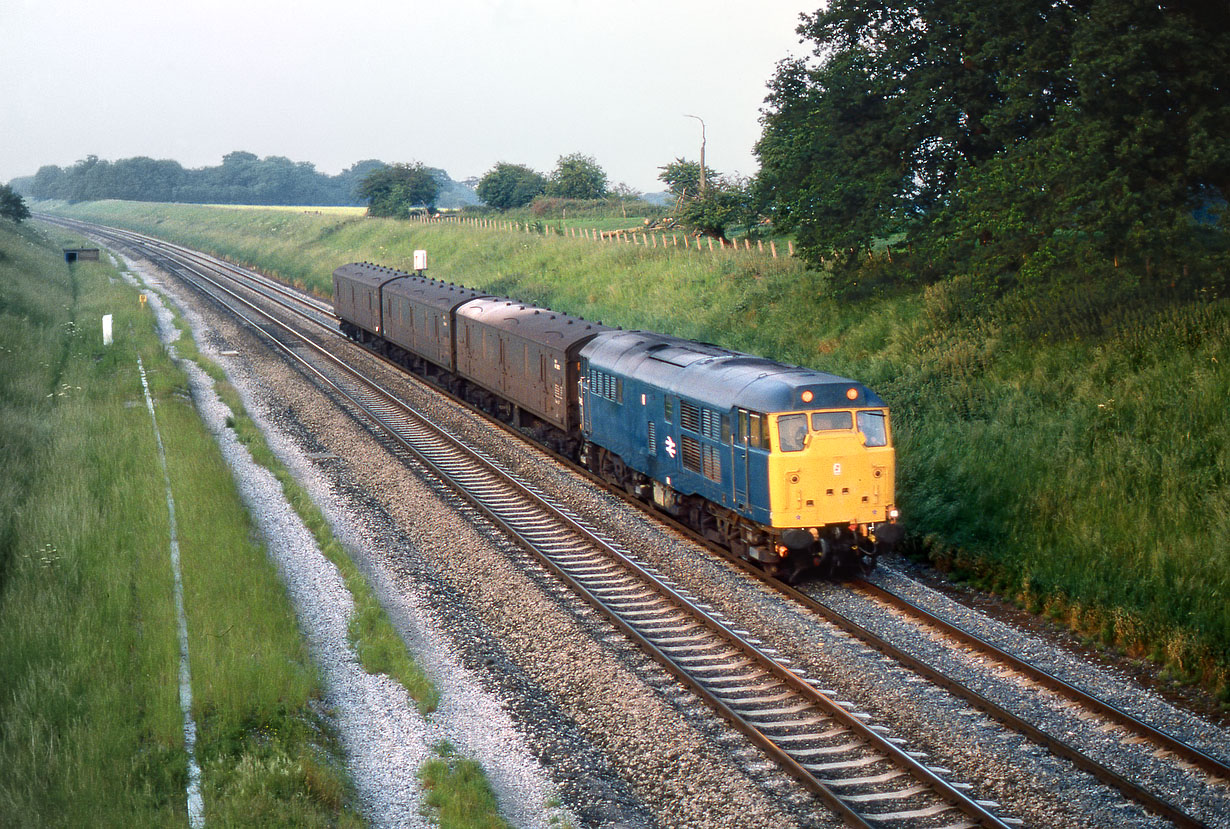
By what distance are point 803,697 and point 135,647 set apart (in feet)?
25.3

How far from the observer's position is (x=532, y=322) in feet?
85.8

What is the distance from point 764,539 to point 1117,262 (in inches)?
392

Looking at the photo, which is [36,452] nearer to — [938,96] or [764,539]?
[764,539]

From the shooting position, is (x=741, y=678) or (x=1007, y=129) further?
(x=1007, y=129)

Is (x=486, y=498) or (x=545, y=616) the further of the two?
(x=486, y=498)

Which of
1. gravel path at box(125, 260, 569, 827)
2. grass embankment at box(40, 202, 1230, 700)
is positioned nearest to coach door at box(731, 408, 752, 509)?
grass embankment at box(40, 202, 1230, 700)

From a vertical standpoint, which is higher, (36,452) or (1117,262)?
(1117,262)

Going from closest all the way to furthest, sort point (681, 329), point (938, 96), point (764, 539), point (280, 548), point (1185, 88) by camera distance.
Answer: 1. point (764, 539)
2. point (280, 548)
3. point (1185, 88)
4. point (938, 96)
5. point (681, 329)

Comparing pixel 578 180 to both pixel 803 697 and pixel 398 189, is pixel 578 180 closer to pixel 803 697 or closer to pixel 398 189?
pixel 398 189

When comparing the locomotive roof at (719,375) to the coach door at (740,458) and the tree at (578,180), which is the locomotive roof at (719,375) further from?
the tree at (578,180)

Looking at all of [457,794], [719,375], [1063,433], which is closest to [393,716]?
[457,794]

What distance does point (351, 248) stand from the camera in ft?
264

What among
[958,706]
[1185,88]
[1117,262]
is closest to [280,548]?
[958,706]

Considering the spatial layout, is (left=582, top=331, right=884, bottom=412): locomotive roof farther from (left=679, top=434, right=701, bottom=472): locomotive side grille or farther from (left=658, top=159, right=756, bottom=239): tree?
(left=658, top=159, right=756, bottom=239): tree
